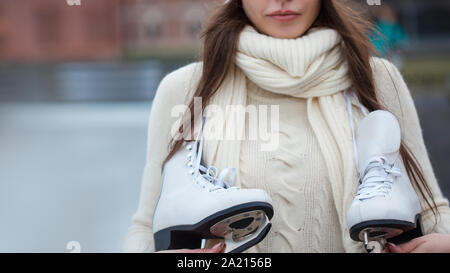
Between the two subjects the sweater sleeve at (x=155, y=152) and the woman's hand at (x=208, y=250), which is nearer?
the woman's hand at (x=208, y=250)

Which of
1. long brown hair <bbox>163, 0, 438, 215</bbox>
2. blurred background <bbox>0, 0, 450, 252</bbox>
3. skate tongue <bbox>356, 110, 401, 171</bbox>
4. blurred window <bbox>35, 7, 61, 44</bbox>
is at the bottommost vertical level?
blurred background <bbox>0, 0, 450, 252</bbox>

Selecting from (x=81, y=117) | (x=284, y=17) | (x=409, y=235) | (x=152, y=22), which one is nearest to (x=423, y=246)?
(x=409, y=235)

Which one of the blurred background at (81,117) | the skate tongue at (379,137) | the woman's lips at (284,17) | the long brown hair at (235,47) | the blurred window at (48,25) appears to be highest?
the woman's lips at (284,17)

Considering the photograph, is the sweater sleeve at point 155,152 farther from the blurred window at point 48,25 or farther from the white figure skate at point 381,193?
the blurred window at point 48,25

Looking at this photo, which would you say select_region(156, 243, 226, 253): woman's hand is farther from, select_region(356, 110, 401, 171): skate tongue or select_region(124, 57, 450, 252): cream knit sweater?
select_region(356, 110, 401, 171): skate tongue

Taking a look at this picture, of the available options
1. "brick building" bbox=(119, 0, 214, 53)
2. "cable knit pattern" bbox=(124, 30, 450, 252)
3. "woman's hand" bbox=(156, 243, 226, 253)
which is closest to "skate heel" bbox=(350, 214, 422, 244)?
"cable knit pattern" bbox=(124, 30, 450, 252)

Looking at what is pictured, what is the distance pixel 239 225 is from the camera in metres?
1.06

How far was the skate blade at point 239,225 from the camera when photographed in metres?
1.04

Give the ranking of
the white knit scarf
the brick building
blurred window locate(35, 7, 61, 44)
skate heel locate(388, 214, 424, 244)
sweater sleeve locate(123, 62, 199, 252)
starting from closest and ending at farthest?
skate heel locate(388, 214, 424, 244) → the white knit scarf → sweater sleeve locate(123, 62, 199, 252) → blurred window locate(35, 7, 61, 44) → the brick building

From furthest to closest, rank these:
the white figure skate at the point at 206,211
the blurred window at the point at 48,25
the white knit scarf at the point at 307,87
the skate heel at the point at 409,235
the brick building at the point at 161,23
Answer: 1. the brick building at the point at 161,23
2. the blurred window at the point at 48,25
3. the white knit scarf at the point at 307,87
4. the skate heel at the point at 409,235
5. the white figure skate at the point at 206,211

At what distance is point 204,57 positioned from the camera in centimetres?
135

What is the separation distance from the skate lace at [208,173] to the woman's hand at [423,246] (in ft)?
1.14

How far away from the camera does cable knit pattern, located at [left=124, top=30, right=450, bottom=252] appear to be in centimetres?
126

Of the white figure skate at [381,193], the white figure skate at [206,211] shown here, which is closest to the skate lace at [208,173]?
the white figure skate at [206,211]
